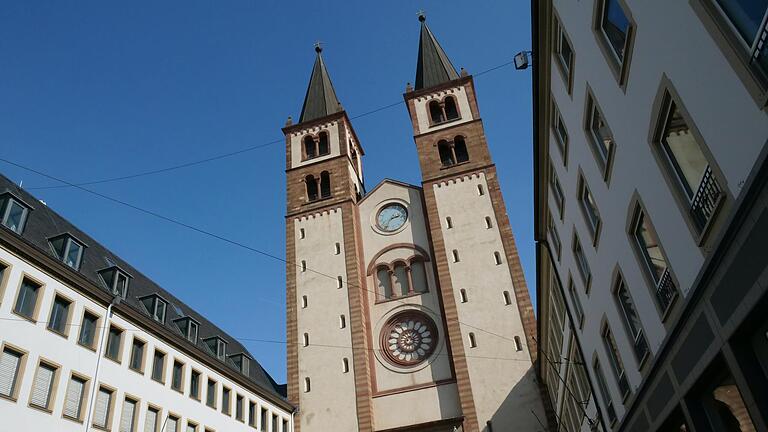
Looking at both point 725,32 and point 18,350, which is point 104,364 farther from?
point 725,32

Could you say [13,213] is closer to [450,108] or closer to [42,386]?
[42,386]

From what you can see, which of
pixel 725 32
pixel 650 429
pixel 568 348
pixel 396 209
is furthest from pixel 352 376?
pixel 725 32

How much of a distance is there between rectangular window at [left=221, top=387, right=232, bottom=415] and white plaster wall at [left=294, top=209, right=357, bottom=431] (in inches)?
243

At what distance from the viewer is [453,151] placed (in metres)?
41.8

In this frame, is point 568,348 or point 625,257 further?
point 568,348

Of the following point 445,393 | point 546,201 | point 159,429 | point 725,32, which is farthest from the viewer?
point 445,393

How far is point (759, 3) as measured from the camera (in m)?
6.56

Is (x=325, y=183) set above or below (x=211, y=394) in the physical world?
above

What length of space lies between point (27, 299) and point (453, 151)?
28783 mm

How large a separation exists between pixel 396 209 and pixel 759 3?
3515 cm

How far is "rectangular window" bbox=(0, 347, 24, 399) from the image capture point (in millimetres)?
17547

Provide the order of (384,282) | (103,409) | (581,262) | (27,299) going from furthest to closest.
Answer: (384,282) < (103,409) < (27,299) < (581,262)

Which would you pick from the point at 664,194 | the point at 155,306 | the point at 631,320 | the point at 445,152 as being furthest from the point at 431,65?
the point at 664,194

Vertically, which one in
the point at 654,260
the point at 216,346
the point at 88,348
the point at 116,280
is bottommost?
the point at 654,260
